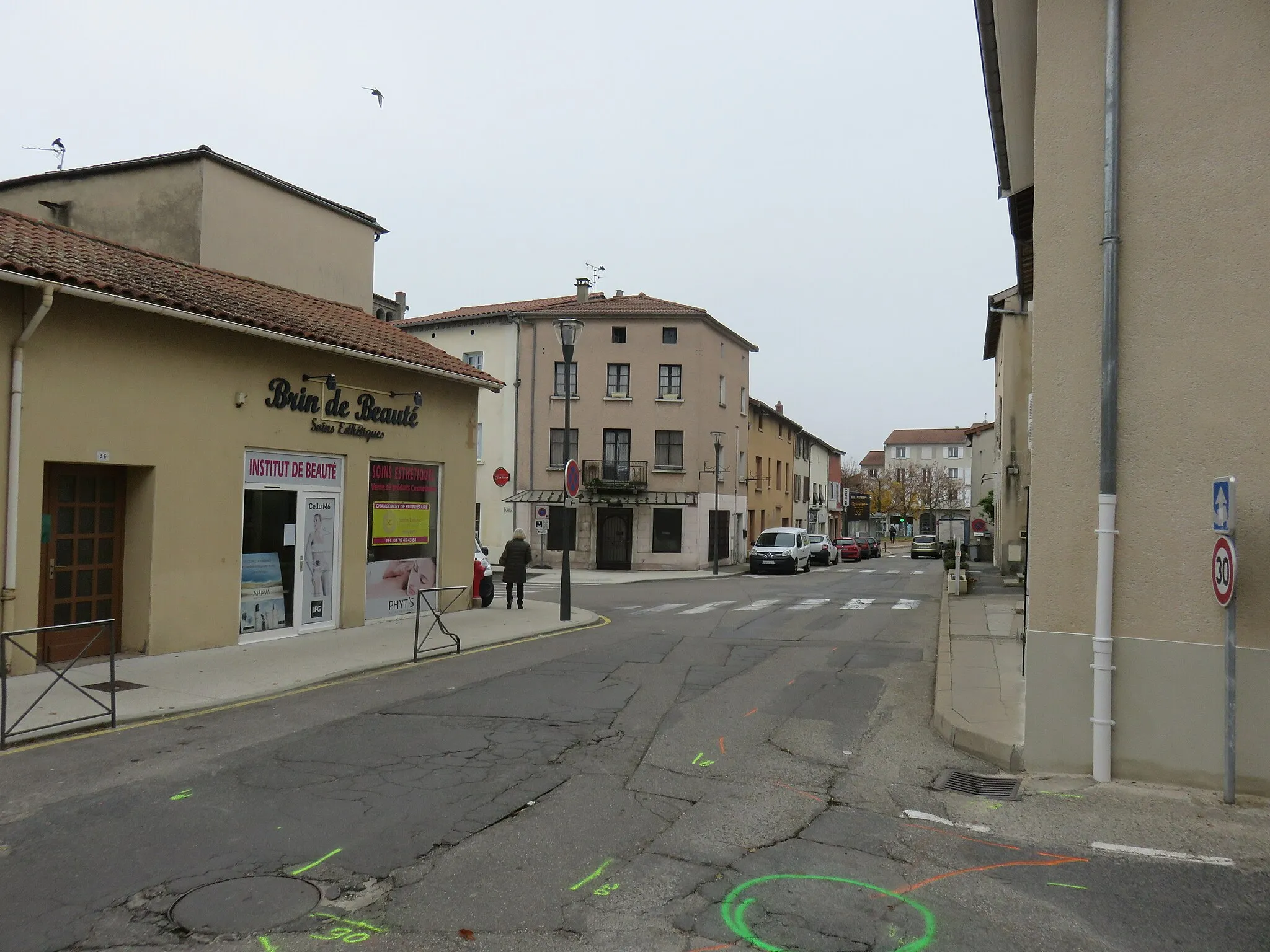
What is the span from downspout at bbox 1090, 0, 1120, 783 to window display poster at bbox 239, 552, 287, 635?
10.1 meters

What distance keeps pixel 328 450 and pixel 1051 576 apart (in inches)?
396

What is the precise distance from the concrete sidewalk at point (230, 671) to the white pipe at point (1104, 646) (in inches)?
297

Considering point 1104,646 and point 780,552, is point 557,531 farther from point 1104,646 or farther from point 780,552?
point 1104,646

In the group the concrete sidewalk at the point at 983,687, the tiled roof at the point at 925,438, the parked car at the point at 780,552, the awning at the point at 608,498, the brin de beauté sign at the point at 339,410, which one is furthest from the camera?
the tiled roof at the point at 925,438

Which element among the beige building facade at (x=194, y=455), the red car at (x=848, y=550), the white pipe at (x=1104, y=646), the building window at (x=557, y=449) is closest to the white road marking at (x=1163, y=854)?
the white pipe at (x=1104, y=646)

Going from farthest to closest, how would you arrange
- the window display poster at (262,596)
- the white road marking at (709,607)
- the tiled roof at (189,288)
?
the white road marking at (709,607) → the window display poster at (262,596) → the tiled roof at (189,288)

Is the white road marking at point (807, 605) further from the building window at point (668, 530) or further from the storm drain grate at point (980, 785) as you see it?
the building window at point (668, 530)

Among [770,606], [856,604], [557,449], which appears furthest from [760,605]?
[557,449]

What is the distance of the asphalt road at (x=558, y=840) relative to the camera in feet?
13.6

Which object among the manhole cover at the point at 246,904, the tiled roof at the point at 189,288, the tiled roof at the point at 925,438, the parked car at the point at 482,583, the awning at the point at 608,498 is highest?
the tiled roof at the point at 925,438

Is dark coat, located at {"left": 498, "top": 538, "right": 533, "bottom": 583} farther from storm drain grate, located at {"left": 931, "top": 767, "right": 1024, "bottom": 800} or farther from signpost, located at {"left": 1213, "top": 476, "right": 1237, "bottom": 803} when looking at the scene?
signpost, located at {"left": 1213, "top": 476, "right": 1237, "bottom": 803}

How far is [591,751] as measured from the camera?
23.6ft

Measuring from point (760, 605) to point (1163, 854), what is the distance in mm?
15281

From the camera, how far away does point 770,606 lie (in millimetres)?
20141
